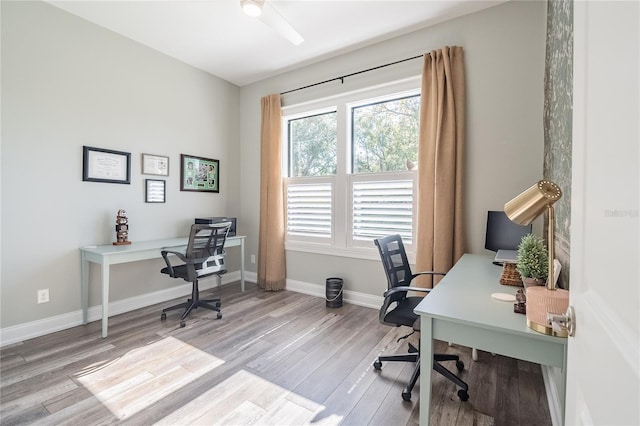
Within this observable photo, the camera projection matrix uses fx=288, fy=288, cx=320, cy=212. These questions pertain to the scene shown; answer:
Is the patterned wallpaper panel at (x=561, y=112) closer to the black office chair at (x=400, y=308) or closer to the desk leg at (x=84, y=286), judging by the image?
the black office chair at (x=400, y=308)

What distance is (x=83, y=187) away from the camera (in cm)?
281

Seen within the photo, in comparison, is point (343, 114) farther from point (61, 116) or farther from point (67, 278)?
point (67, 278)

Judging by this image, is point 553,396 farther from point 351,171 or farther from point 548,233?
point 351,171

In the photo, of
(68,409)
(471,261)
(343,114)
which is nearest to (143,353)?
(68,409)

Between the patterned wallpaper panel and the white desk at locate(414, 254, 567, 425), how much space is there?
406 millimetres

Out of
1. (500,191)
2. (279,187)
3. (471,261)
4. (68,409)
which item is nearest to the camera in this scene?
(68,409)

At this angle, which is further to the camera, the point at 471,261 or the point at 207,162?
the point at 207,162

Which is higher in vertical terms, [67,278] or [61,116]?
[61,116]

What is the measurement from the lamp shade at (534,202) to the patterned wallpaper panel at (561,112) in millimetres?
592

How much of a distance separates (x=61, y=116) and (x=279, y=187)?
2.27 meters

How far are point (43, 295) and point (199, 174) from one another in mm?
1982

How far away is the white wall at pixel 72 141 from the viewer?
7.92 feet

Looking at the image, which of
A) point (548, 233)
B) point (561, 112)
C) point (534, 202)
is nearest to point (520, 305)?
point (548, 233)

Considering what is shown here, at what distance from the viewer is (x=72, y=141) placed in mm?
2730
